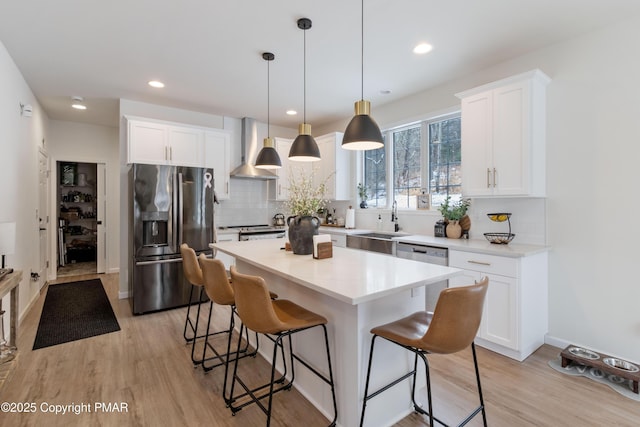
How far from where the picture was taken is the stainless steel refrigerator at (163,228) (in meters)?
3.81

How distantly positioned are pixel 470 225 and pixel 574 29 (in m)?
1.97

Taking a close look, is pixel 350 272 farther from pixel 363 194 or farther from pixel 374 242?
pixel 363 194

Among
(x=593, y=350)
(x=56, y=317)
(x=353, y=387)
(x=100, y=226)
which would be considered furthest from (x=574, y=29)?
(x=100, y=226)

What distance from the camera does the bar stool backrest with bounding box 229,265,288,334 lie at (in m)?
1.65

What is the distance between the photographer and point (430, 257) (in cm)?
323

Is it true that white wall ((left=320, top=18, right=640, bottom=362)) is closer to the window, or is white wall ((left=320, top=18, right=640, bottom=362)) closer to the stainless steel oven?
the window

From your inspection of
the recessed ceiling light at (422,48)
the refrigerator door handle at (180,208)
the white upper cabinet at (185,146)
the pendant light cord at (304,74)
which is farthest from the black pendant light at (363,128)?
the white upper cabinet at (185,146)

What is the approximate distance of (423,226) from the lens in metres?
4.07

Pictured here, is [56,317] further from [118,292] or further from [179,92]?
[179,92]

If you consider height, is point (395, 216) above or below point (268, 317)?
above

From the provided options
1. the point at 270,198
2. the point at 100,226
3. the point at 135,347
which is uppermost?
the point at 270,198

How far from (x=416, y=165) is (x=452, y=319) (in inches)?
124

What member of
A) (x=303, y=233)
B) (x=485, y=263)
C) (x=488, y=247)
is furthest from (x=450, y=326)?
(x=488, y=247)

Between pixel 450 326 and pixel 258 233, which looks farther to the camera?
pixel 258 233
